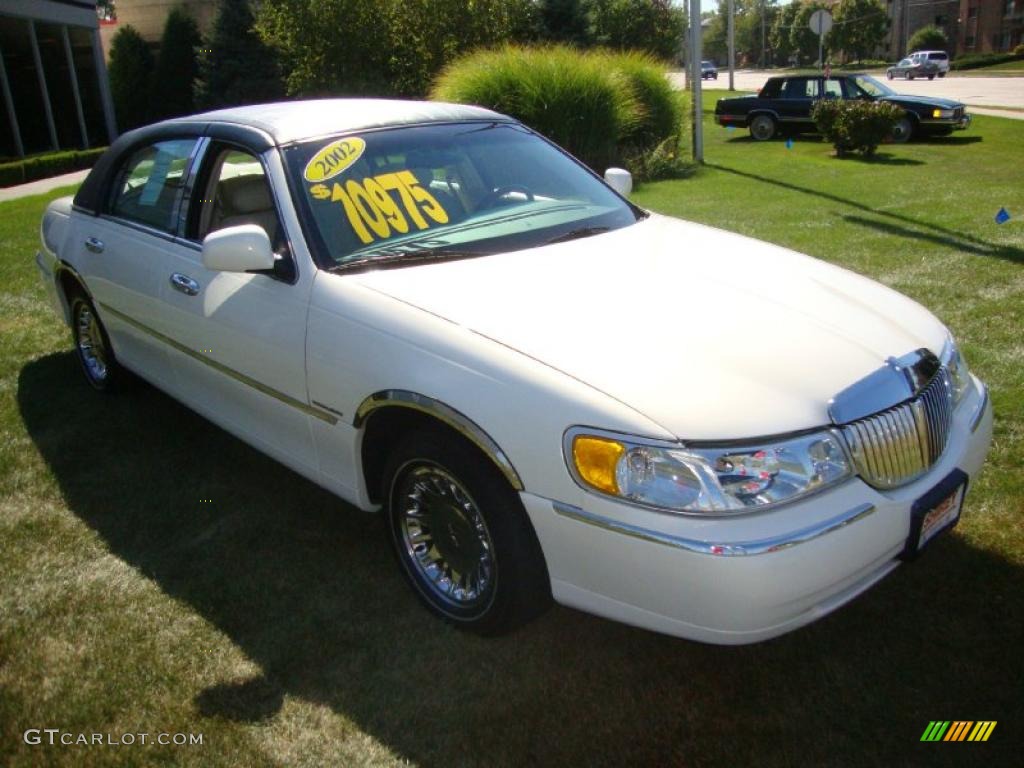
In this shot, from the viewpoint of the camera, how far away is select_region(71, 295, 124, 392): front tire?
5.16 metres

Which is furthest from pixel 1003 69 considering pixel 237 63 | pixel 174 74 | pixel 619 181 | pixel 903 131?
pixel 619 181

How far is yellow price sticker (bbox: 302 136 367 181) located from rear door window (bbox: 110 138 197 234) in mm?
913

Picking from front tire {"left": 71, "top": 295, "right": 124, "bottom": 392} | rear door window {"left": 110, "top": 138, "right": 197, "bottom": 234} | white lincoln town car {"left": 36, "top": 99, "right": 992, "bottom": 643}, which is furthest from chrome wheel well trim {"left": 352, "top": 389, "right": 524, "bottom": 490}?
front tire {"left": 71, "top": 295, "right": 124, "bottom": 392}

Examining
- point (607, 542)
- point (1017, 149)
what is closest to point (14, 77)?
point (1017, 149)

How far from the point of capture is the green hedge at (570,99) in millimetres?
13891

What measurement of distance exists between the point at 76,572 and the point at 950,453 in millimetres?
3230

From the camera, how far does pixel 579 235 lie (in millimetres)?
3736

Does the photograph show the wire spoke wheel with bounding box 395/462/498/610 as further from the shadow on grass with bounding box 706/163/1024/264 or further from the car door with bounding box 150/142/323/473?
the shadow on grass with bounding box 706/163/1024/264

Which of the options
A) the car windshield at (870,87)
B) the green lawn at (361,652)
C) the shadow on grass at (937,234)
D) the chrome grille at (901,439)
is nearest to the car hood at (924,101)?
the car windshield at (870,87)

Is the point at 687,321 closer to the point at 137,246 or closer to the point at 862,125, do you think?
the point at 137,246

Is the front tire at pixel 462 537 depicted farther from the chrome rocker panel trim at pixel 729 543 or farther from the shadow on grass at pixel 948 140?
the shadow on grass at pixel 948 140

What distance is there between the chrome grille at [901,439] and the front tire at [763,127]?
18.8m

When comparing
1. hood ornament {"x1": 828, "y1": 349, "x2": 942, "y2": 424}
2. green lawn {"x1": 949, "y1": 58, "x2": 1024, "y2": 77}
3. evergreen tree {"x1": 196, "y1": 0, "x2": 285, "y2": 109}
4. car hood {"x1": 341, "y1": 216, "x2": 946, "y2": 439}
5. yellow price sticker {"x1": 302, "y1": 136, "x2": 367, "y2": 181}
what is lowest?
green lawn {"x1": 949, "y1": 58, "x2": 1024, "y2": 77}

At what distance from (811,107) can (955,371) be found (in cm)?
1791
